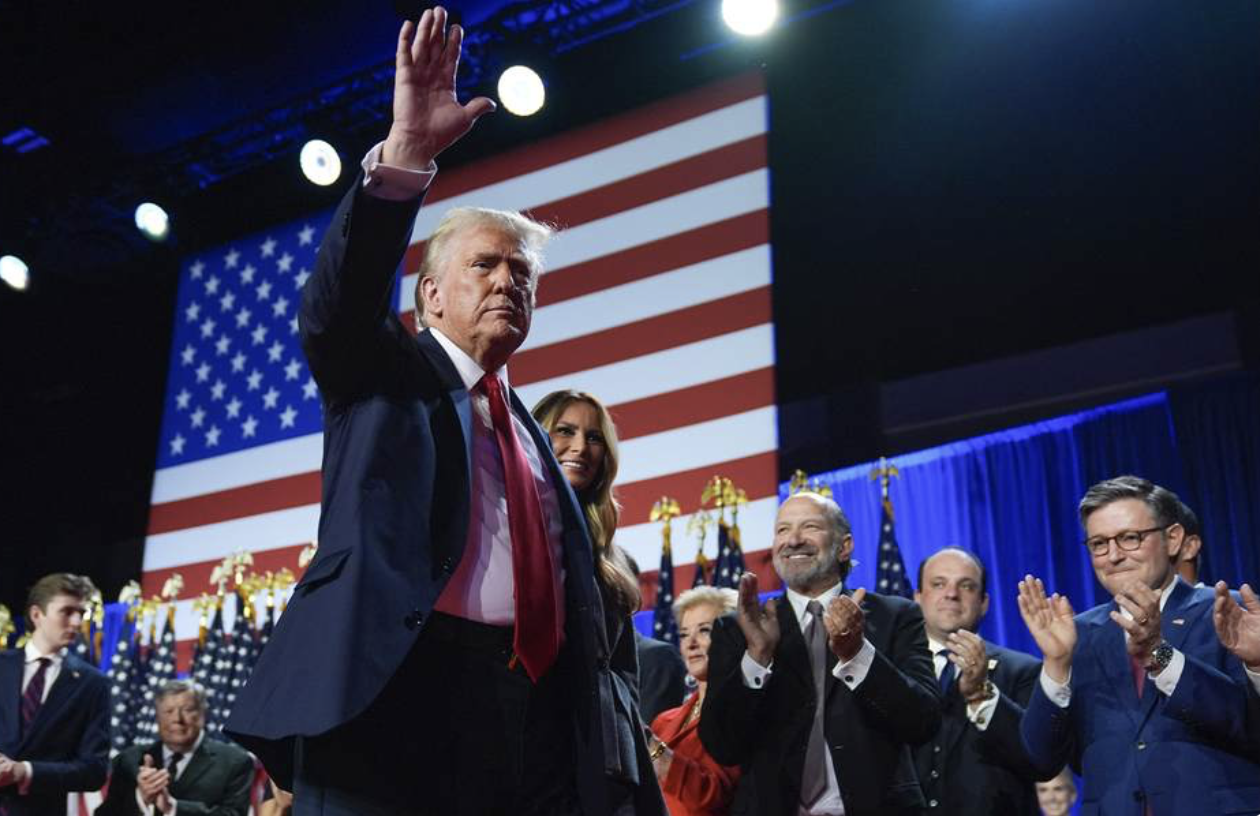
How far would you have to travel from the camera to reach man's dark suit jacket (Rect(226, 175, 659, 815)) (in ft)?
Answer: 4.63

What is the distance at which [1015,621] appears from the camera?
621 cm

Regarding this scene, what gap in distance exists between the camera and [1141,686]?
10.1ft

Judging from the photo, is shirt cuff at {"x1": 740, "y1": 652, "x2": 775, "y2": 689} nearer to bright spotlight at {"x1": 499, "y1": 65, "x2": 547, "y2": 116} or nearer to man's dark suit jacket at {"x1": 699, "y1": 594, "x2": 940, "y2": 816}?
man's dark suit jacket at {"x1": 699, "y1": 594, "x2": 940, "y2": 816}

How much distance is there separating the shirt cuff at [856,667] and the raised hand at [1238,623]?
2.52 ft

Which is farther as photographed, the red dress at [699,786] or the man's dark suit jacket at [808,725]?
→ the red dress at [699,786]

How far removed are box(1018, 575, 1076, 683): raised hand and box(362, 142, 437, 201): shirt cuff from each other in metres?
2.07

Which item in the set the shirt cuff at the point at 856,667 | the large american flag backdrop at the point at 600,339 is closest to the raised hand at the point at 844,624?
the shirt cuff at the point at 856,667

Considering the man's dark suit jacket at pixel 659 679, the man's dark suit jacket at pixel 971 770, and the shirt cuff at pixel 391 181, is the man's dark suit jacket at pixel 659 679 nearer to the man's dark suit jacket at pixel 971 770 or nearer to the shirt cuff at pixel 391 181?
the man's dark suit jacket at pixel 971 770

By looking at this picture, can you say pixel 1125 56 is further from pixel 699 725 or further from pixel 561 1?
pixel 699 725

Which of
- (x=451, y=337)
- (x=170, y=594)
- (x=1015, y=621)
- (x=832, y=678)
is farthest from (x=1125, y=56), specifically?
(x=170, y=594)

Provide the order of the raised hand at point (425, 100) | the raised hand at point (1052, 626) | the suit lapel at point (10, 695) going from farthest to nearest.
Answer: the suit lapel at point (10, 695)
the raised hand at point (1052, 626)
the raised hand at point (425, 100)

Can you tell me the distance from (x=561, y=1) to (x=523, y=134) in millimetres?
1007

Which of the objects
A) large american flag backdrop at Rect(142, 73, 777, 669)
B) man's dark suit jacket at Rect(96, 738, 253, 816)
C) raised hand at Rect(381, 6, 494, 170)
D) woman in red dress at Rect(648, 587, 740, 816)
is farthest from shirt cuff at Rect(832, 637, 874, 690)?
man's dark suit jacket at Rect(96, 738, 253, 816)

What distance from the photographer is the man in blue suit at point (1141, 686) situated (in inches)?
112
